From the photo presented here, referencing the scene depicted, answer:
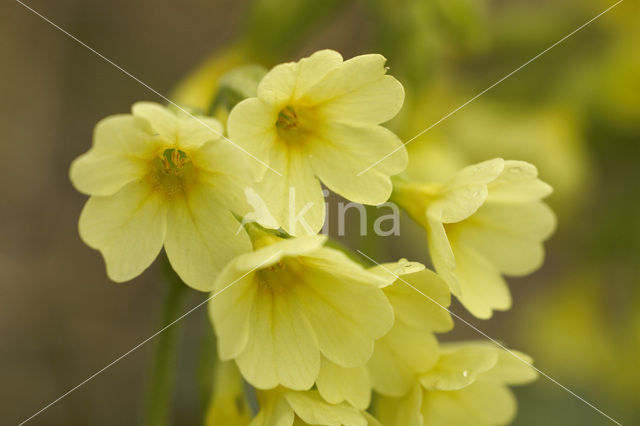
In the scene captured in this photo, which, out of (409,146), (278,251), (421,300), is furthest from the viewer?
(409,146)

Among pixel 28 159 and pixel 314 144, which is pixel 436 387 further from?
pixel 28 159

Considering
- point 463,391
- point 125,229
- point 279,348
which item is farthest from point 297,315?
point 463,391

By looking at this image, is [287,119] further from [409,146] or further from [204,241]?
[409,146]

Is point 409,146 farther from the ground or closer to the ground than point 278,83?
closer to the ground

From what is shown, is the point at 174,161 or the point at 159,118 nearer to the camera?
the point at 159,118

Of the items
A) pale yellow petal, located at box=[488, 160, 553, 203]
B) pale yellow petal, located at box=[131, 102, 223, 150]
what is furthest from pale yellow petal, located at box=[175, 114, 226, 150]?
pale yellow petal, located at box=[488, 160, 553, 203]
